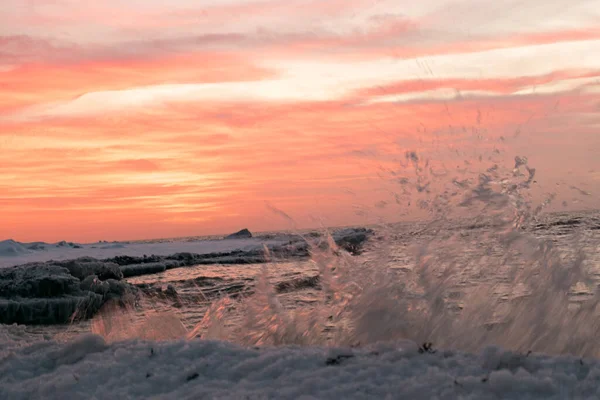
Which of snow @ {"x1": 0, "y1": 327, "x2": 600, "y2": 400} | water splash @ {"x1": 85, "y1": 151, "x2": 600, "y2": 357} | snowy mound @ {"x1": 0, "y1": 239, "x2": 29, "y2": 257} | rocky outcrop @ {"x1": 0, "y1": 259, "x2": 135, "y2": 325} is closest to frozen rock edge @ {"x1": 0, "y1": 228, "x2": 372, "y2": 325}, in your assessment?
rocky outcrop @ {"x1": 0, "y1": 259, "x2": 135, "y2": 325}

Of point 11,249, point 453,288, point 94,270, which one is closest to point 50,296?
point 94,270

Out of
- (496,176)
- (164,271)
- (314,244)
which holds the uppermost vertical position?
(496,176)

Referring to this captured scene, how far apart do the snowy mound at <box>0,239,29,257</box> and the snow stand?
22.8 meters

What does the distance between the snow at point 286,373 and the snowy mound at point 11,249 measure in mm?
22836

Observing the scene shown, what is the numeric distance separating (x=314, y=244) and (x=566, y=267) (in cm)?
168

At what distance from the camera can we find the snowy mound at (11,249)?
944 inches

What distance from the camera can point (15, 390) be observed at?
2.92 metres

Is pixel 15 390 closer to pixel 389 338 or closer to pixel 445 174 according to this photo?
pixel 389 338

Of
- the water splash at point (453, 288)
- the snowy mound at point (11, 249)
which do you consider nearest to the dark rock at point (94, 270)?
the water splash at point (453, 288)

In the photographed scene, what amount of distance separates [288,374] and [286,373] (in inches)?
0.7

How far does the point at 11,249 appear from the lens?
24984 mm

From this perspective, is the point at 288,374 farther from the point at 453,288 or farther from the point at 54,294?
the point at 54,294

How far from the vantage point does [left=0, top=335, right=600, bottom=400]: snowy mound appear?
91.3 inches

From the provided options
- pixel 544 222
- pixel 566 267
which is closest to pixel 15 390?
pixel 566 267
